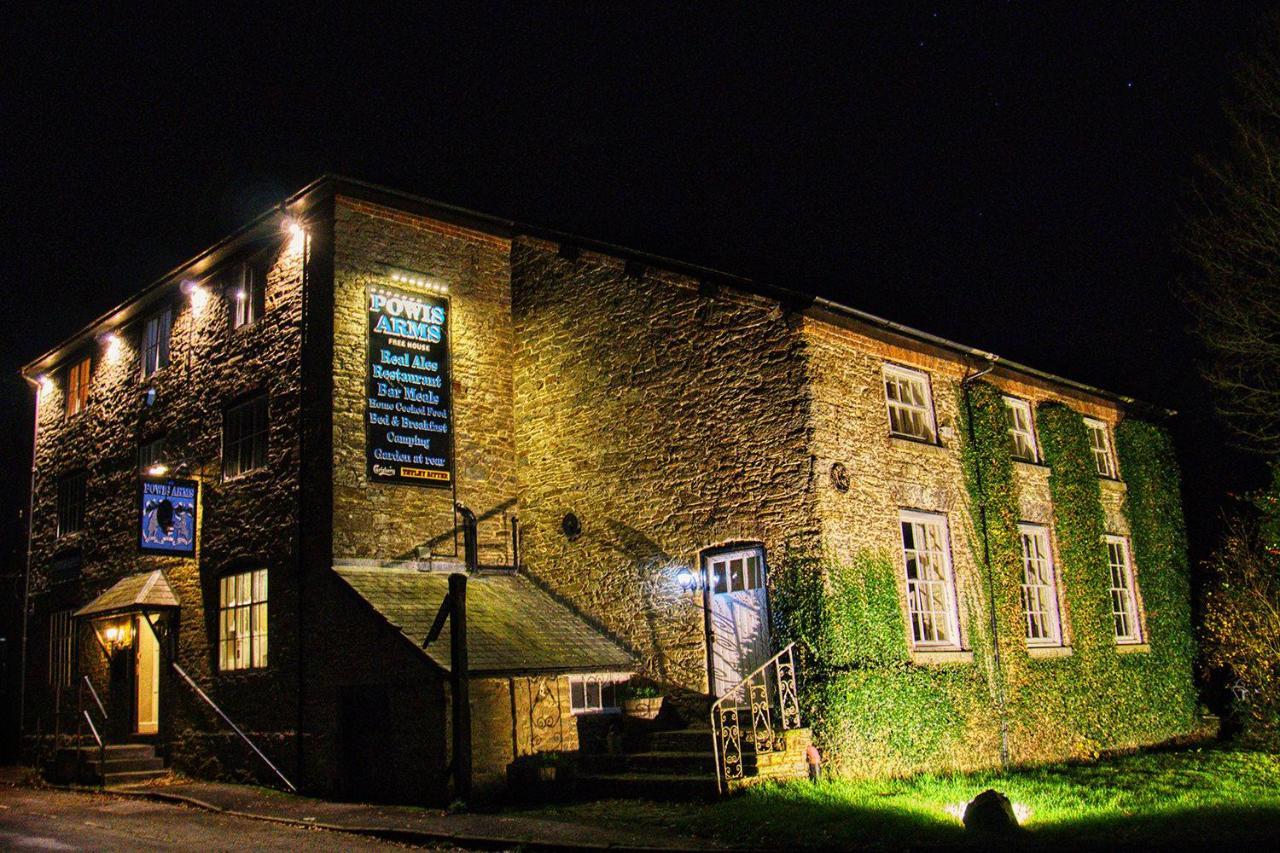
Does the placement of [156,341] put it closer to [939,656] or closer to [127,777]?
[127,777]

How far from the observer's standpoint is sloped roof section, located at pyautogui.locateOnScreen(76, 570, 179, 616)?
1791cm

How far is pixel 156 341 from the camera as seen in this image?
2108 centimetres

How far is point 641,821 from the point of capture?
447 inches

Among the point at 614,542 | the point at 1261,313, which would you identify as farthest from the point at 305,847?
the point at 1261,313

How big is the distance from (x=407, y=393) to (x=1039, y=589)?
10758 millimetres

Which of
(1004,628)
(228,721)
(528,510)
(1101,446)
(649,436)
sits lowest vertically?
(228,721)

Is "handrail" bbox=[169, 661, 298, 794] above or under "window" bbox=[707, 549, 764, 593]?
under

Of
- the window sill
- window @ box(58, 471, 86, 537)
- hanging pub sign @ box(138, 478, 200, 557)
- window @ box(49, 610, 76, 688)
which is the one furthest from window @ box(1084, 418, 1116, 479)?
window @ box(49, 610, 76, 688)

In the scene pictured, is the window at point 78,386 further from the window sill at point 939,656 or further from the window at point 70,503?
the window sill at point 939,656

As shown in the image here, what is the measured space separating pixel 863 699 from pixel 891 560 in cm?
213

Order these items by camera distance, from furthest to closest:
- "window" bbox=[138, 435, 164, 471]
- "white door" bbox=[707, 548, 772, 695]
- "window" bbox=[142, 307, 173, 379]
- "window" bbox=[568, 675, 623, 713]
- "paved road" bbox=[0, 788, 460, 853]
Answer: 1. "window" bbox=[142, 307, 173, 379]
2. "window" bbox=[138, 435, 164, 471]
3. "window" bbox=[568, 675, 623, 713]
4. "white door" bbox=[707, 548, 772, 695]
5. "paved road" bbox=[0, 788, 460, 853]

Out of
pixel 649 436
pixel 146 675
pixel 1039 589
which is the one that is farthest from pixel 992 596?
pixel 146 675

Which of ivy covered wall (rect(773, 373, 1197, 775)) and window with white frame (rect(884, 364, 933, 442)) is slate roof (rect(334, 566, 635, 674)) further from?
window with white frame (rect(884, 364, 933, 442))

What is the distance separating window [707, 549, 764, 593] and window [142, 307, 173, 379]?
11868 mm
